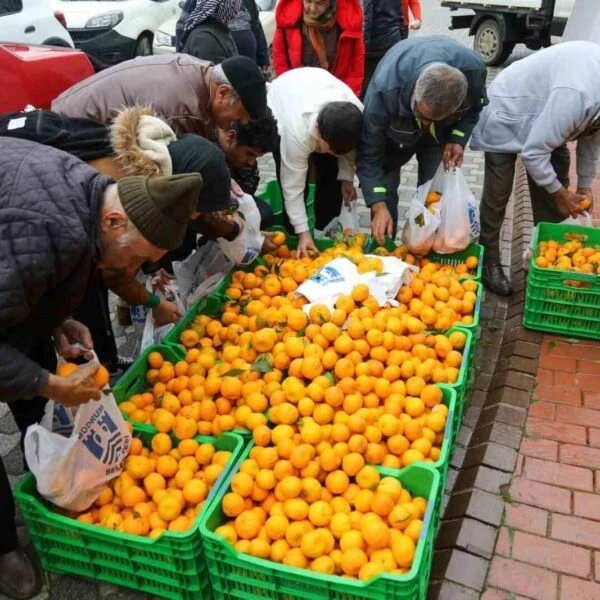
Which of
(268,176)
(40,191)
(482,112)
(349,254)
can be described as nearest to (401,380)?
(349,254)

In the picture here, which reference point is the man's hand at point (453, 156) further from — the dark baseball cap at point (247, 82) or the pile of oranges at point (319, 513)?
the pile of oranges at point (319, 513)

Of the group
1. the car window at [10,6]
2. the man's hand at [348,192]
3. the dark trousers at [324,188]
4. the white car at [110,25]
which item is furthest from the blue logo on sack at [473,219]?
the white car at [110,25]

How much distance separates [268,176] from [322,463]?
5146mm

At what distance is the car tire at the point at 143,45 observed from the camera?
10.4 m

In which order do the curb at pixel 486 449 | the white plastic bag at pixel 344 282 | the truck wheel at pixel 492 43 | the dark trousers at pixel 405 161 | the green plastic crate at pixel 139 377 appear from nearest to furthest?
1. the curb at pixel 486 449
2. the green plastic crate at pixel 139 377
3. the white plastic bag at pixel 344 282
4. the dark trousers at pixel 405 161
5. the truck wheel at pixel 492 43

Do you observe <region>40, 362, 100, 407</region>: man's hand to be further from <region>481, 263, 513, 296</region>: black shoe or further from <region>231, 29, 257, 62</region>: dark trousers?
<region>231, 29, 257, 62</region>: dark trousers

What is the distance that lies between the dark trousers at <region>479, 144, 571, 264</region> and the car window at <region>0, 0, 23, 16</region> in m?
6.06

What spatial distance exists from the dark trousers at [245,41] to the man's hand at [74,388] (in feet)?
14.0

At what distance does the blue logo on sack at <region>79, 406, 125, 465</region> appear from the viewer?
7.57 feet

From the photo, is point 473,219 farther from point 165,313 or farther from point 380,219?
point 165,313

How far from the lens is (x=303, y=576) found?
200 centimetres

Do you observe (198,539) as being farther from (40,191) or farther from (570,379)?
(570,379)

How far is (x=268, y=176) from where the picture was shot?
7.14 metres

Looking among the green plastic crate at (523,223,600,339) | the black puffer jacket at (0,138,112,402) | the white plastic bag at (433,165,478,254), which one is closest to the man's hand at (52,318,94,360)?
the black puffer jacket at (0,138,112,402)
